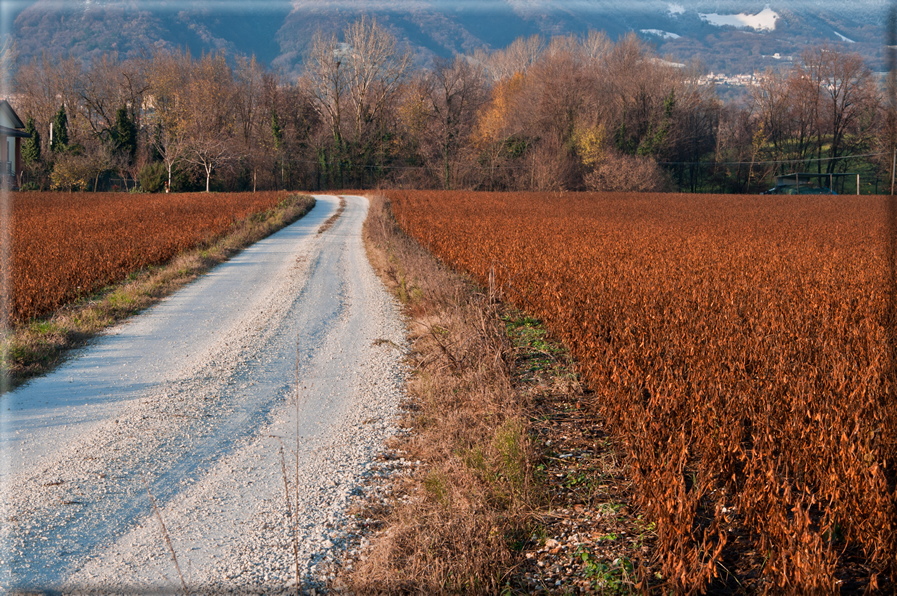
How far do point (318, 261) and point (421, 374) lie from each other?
984 centimetres

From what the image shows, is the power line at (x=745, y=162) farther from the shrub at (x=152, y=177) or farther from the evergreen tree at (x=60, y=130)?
the evergreen tree at (x=60, y=130)

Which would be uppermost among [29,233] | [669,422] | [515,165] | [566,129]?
[566,129]

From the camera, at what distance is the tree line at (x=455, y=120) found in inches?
2522

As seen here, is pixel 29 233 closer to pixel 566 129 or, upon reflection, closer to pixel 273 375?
pixel 273 375

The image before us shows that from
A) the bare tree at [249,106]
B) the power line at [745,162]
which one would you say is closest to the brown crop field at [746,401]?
the bare tree at [249,106]

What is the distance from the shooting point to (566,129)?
6869 centimetres

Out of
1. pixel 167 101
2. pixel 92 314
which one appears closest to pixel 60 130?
pixel 167 101

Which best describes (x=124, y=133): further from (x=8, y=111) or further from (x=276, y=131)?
(x=8, y=111)

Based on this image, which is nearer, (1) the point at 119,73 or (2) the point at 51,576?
(2) the point at 51,576

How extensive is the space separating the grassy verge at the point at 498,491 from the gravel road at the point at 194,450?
0.40 meters

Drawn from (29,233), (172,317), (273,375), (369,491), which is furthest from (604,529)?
(29,233)

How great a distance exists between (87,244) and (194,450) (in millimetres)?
12503

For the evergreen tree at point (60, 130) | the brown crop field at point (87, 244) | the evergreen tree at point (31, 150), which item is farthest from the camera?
the evergreen tree at point (60, 130)

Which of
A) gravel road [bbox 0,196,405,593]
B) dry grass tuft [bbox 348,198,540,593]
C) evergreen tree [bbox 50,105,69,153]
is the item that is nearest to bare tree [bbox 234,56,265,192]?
evergreen tree [bbox 50,105,69,153]
